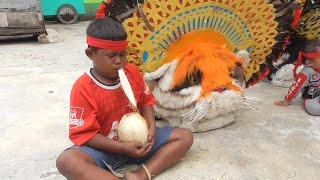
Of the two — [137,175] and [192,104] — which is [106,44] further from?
[192,104]

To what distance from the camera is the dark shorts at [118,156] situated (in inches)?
70.2

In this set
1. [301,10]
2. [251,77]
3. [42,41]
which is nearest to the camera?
[251,77]

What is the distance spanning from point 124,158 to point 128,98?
299mm

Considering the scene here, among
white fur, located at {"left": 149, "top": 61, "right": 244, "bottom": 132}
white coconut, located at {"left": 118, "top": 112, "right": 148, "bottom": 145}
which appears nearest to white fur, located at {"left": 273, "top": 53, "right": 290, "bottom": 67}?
white fur, located at {"left": 149, "top": 61, "right": 244, "bottom": 132}

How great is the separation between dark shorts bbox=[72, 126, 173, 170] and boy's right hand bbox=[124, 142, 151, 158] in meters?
0.10

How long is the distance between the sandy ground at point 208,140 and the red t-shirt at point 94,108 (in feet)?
1.04

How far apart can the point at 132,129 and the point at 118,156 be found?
187mm

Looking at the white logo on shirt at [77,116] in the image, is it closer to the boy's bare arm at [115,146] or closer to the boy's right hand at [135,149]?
the boy's bare arm at [115,146]

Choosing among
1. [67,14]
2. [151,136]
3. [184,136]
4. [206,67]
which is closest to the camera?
[151,136]

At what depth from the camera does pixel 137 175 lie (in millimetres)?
1735

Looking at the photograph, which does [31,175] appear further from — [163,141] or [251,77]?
[251,77]

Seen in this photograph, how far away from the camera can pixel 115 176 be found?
1.69 meters

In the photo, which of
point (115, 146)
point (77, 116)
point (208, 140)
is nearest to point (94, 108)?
point (77, 116)

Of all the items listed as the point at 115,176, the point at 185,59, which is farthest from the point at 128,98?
the point at 185,59
